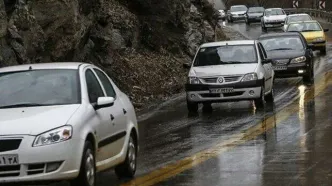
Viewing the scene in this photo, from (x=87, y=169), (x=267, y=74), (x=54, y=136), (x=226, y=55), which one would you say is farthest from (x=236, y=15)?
(x=54, y=136)

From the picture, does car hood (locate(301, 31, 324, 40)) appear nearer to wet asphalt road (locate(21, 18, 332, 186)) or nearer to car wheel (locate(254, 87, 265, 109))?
wet asphalt road (locate(21, 18, 332, 186))

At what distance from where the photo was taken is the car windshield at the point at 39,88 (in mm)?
9523

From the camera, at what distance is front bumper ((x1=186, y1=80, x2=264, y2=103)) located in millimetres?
19219

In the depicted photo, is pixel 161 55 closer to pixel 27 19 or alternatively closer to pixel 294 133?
pixel 27 19

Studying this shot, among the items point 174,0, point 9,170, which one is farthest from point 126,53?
point 9,170

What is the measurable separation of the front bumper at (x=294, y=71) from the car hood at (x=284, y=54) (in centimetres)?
44

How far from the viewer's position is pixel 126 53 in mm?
26688

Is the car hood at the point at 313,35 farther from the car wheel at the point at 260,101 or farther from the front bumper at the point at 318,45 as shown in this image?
the car wheel at the point at 260,101

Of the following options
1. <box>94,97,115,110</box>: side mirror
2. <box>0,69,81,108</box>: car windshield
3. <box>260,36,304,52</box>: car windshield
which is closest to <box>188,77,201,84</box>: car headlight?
<box>260,36,304,52</box>: car windshield

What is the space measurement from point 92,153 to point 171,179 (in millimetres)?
1508

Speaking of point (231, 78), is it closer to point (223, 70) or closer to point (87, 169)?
point (223, 70)

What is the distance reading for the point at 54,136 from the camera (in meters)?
8.58


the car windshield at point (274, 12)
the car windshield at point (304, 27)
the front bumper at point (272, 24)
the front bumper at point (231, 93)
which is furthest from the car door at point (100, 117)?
the car windshield at point (274, 12)

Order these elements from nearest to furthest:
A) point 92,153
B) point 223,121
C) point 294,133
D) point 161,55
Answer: point 92,153, point 294,133, point 223,121, point 161,55
